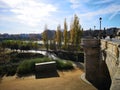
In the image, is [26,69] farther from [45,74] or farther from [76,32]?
[76,32]

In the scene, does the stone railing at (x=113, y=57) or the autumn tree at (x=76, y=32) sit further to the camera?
the autumn tree at (x=76, y=32)

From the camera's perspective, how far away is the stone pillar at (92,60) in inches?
808

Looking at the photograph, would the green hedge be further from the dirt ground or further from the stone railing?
the stone railing

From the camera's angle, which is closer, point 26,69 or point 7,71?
point 26,69

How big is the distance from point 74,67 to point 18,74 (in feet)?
30.6

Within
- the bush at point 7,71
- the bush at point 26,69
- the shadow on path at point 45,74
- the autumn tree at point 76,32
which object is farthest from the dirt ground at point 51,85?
the autumn tree at point 76,32

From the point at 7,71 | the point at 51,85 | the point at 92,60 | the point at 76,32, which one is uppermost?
the point at 76,32

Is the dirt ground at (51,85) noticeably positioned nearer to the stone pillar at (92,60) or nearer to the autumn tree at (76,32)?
the stone pillar at (92,60)

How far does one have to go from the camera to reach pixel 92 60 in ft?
68.4

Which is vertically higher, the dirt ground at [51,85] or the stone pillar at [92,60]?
the stone pillar at [92,60]

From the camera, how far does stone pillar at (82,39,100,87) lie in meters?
20.5

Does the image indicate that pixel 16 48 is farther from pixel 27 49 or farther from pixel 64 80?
pixel 64 80

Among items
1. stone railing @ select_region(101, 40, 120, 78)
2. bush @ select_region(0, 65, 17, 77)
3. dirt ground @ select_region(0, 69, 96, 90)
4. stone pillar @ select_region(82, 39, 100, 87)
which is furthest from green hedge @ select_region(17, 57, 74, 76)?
stone railing @ select_region(101, 40, 120, 78)

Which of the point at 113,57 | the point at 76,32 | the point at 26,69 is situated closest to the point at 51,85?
the point at 26,69
